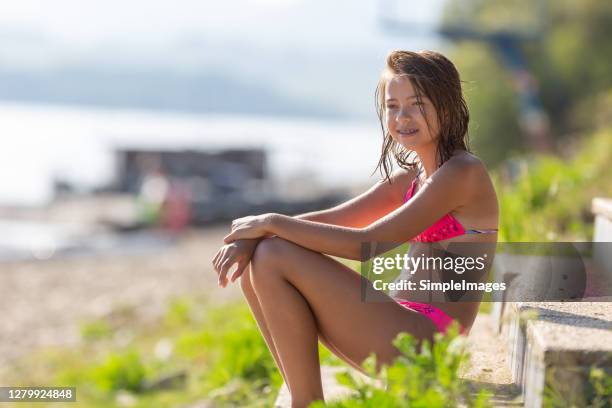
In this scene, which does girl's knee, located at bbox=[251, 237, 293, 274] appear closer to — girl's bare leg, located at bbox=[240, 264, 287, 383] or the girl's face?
girl's bare leg, located at bbox=[240, 264, 287, 383]

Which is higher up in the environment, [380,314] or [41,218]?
[380,314]

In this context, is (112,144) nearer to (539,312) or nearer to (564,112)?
(564,112)

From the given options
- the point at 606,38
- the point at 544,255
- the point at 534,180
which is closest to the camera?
the point at 544,255

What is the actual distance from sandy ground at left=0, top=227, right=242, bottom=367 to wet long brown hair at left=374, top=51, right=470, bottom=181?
6.24 meters

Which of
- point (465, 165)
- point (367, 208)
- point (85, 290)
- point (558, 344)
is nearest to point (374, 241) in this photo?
point (465, 165)

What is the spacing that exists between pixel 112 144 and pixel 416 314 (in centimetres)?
2748

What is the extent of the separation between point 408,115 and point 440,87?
0.15 meters

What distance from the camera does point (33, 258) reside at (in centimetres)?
1675

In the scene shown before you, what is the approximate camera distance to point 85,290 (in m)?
12.7

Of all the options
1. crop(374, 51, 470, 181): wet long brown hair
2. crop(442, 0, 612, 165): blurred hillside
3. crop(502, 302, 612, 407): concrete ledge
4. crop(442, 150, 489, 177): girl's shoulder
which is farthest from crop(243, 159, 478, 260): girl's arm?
crop(442, 0, 612, 165): blurred hillside

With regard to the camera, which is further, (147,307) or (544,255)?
(147,307)

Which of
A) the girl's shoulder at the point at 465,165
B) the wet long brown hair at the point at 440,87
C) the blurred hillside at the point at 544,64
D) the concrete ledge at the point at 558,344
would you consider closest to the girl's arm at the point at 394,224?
the girl's shoulder at the point at 465,165

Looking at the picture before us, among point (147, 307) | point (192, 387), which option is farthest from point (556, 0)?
point (192, 387)

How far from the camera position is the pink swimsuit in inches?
112
